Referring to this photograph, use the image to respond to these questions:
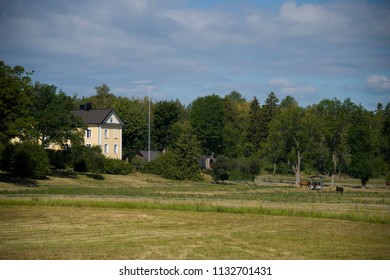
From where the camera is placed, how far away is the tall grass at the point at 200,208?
110ft

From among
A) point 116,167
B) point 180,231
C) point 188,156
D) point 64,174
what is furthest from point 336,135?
point 180,231

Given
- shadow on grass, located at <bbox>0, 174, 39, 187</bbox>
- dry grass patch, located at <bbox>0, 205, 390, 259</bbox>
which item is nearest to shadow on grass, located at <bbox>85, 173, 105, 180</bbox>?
shadow on grass, located at <bbox>0, 174, 39, 187</bbox>

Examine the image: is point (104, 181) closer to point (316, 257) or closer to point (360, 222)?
point (360, 222)

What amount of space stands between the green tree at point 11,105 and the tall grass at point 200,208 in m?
20.0

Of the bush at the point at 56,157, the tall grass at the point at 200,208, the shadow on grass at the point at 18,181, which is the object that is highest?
the bush at the point at 56,157

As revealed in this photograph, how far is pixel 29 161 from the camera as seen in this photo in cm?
6419

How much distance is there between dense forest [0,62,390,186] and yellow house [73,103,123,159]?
5.17 m

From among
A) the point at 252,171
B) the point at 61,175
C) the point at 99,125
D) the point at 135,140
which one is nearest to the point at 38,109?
the point at 61,175

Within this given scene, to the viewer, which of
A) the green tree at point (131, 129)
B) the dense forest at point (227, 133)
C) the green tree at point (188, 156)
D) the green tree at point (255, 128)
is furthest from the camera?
the green tree at point (255, 128)

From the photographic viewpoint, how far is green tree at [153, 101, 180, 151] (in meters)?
115

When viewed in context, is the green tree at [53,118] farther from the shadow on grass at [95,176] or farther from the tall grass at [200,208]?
the tall grass at [200,208]

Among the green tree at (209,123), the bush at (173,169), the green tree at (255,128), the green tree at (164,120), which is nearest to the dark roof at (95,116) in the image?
the bush at (173,169)

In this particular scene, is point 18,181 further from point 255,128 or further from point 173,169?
point 255,128
